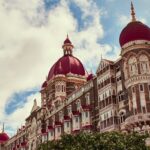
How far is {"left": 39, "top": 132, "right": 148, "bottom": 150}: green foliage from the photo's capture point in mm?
33656

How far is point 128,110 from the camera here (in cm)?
4922

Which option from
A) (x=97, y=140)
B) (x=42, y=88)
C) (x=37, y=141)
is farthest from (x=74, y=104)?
(x=97, y=140)

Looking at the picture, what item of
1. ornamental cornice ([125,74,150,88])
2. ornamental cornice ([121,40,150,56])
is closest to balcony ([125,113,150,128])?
ornamental cornice ([125,74,150,88])

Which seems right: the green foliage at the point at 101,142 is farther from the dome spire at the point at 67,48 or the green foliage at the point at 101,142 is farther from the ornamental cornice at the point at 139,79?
the dome spire at the point at 67,48

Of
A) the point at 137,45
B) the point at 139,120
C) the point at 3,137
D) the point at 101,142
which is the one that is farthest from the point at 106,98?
the point at 3,137

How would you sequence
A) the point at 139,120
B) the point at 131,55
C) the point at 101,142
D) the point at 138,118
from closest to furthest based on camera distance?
the point at 101,142 < the point at 139,120 < the point at 138,118 < the point at 131,55

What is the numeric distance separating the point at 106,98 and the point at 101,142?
20707mm

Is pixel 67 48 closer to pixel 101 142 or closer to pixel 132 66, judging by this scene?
pixel 132 66

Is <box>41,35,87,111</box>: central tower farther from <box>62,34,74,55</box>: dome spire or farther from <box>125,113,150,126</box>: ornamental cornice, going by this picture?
<box>125,113,150,126</box>: ornamental cornice

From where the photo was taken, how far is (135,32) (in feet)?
168

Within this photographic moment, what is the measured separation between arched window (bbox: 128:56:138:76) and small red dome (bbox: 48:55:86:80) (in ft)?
91.5

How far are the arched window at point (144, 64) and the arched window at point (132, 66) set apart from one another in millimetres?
795

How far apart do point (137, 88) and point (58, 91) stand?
94.6ft

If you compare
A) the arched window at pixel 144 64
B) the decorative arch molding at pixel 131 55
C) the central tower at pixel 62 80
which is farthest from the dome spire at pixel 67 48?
the arched window at pixel 144 64
